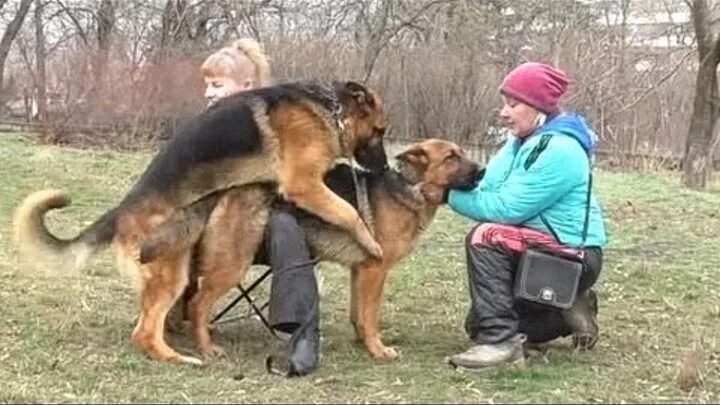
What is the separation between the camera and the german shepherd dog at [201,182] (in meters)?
5.18

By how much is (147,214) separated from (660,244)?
19.9ft

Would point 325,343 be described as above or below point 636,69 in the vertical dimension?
below

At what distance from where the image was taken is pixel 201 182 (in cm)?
521

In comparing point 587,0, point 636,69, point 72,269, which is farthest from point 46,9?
point 72,269

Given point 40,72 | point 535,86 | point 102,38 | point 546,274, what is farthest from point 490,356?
point 102,38

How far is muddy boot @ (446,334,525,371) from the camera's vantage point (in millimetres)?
5047

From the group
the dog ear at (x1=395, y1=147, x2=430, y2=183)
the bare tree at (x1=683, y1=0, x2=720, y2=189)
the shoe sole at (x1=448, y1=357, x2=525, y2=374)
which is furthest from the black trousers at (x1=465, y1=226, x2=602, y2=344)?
the bare tree at (x1=683, y1=0, x2=720, y2=189)

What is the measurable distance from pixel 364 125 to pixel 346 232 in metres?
0.55

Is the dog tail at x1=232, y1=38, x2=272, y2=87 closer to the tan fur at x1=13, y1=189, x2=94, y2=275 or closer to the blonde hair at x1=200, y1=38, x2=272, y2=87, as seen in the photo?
the blonde hair at x1=200, y1=38, x2=272, y2=87

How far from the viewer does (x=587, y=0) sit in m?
26.6

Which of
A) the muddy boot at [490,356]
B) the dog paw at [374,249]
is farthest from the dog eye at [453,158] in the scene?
the muddy boot at [490,356]

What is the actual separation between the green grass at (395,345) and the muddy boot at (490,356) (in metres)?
0.06

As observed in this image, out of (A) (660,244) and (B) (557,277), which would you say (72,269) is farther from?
(A) (660,244)

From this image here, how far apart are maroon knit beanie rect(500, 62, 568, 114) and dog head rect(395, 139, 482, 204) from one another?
499mm
